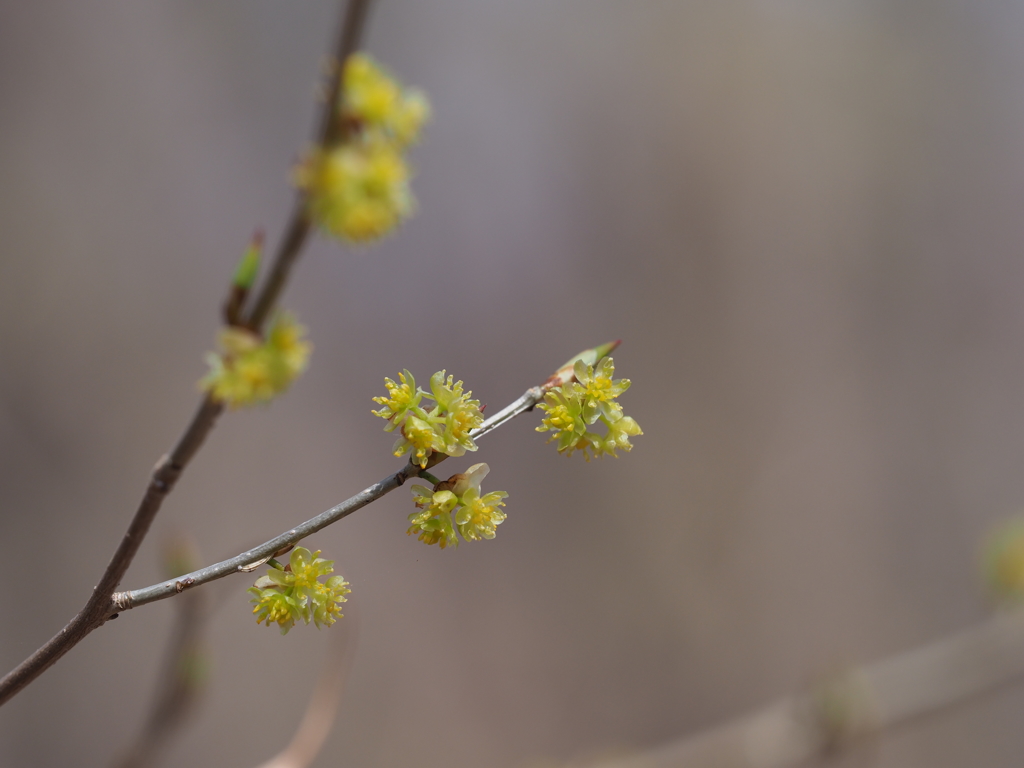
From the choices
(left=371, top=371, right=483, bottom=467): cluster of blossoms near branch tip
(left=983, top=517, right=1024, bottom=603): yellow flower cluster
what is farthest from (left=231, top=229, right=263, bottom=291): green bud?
(left=983, top=517, right=1024, bottom=603): yellow flower cluster

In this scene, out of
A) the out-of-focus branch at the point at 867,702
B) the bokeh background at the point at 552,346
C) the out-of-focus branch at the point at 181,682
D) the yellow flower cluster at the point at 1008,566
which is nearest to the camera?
the out-of-focus branch at the point at 181,682

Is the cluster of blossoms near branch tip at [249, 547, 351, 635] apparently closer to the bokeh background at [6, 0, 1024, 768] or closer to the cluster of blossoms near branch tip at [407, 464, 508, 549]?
the cluster of blossoms near branch tip at [407, 464, 508, 549]

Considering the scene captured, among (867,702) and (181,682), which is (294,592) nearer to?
(181,682)

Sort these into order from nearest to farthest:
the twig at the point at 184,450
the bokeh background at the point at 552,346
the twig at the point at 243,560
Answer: the twig at the point at 184,450, the twig at the point at 243,560, the bokeh background at the point at 552,346

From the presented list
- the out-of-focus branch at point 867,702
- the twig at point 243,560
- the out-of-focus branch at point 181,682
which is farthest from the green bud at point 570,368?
the out-of-focus branch at point 867,702

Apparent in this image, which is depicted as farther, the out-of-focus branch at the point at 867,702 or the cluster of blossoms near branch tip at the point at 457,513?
the out-of-focus branch at the point at 867,702

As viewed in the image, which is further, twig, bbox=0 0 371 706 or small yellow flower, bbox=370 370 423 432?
small yellow flower, bbox=370 370 423 432

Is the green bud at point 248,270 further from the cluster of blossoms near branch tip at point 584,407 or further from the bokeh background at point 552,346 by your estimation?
the bokeh background at point 552,346

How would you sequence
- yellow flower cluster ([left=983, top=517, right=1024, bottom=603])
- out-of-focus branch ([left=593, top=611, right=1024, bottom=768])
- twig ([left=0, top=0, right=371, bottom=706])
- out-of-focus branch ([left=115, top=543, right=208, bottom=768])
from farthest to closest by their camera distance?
yellow flower cluster ([left=983, top=517, right=1024, bottom=603])
out-of-focus branch ([left=593, top=611, right=1024, bottom=768])
out-of-focus branch ([left=115, top=543, right=208, bottom=768])
twig ([left=0, top=0, right=371, bottom=706])
